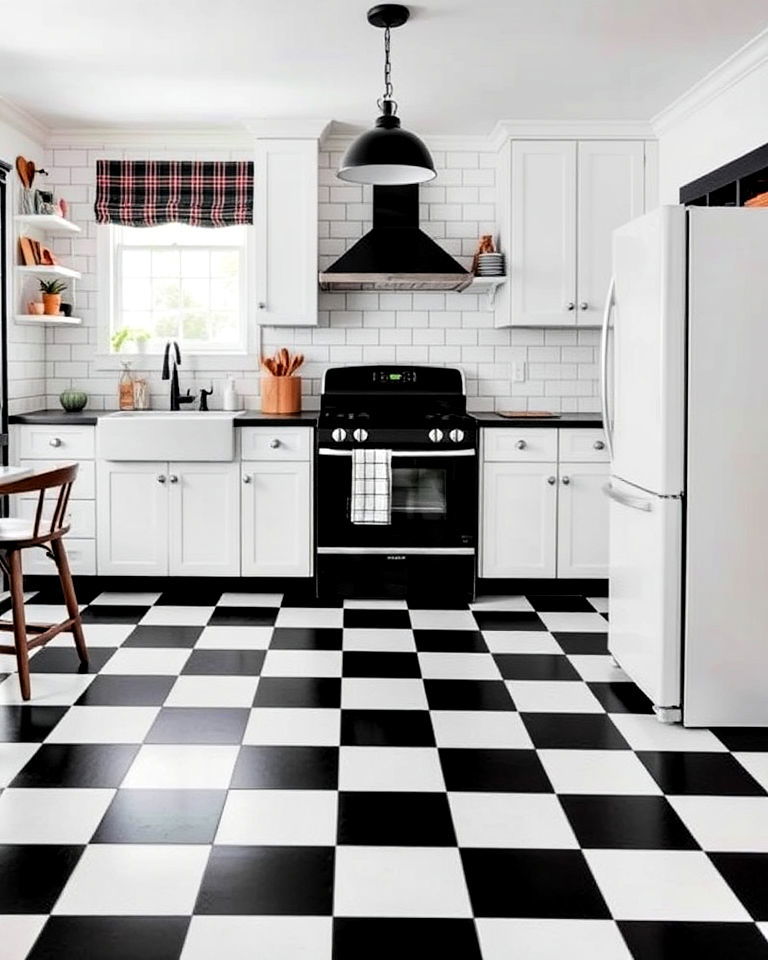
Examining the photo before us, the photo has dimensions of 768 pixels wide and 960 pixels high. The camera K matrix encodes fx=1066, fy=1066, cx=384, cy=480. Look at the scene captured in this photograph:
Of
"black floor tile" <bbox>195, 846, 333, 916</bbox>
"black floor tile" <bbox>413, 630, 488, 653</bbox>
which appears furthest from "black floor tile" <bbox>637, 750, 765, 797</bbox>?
"black floor tile" <bbox>413, 630, 488, 653</bbox>

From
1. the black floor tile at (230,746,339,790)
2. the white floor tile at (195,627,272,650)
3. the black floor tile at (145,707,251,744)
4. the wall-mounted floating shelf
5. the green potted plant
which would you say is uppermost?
the wall-mounted floating shelf

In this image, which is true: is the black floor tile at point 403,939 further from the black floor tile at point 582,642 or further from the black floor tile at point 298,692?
the black floor tile at point 582,642

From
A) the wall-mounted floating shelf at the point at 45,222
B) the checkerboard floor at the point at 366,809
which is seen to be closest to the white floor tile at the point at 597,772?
the checkerboard floor at the point at 366,809

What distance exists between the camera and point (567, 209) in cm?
563

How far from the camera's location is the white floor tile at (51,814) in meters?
2.62

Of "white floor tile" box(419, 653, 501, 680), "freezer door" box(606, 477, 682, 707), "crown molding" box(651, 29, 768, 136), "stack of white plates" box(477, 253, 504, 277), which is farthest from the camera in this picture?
"stack of white plates" box(477, 253, 504, 277)

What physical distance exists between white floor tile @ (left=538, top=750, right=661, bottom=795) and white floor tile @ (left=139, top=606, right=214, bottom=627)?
2.10 meters

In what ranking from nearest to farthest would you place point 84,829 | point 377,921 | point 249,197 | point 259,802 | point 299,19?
point 377,921, point 84,829, point 259,802, point 299,19, point 249,197

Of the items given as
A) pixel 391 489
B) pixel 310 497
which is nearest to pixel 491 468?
pixel 391 489

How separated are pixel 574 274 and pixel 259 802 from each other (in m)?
3.67

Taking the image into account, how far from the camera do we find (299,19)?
407 cm

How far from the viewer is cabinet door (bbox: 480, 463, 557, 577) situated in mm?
5422

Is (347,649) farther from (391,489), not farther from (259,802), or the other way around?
(259,802)

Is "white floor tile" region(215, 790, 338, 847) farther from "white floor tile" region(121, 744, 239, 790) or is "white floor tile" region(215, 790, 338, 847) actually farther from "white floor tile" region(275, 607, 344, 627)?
"white floor tile" region(275, 607, 344, 627)
